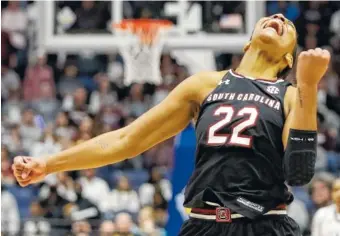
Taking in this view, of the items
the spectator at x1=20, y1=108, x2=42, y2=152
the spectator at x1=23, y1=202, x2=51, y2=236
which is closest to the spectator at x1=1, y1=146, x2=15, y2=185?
the spectator at x1=20, y1=108, x2=42, y2=152

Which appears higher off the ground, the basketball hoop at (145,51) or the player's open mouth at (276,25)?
the player's open mouth at (276,25)

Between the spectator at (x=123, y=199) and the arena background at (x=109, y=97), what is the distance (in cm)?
1

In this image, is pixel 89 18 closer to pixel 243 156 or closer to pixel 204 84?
pixel 204 84

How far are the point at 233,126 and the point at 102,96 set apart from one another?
9.72m

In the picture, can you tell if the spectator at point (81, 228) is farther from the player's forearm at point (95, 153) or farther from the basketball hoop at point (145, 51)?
the player's forearm at point (95, 153)

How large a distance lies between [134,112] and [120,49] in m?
2.11

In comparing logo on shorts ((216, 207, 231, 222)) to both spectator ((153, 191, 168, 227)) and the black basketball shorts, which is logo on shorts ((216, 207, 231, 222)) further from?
spectator ((153, 191, 168, 227))

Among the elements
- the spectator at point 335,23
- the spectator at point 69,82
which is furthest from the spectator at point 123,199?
the spectator at point 335,23

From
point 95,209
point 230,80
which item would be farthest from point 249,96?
point 95,209

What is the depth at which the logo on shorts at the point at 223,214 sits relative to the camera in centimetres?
389

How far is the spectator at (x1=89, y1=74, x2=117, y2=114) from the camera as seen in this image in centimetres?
1343

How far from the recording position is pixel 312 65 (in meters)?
3.46

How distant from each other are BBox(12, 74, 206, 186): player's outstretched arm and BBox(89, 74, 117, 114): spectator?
9.08 metres

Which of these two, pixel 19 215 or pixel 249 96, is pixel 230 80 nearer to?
pixel 249 96
